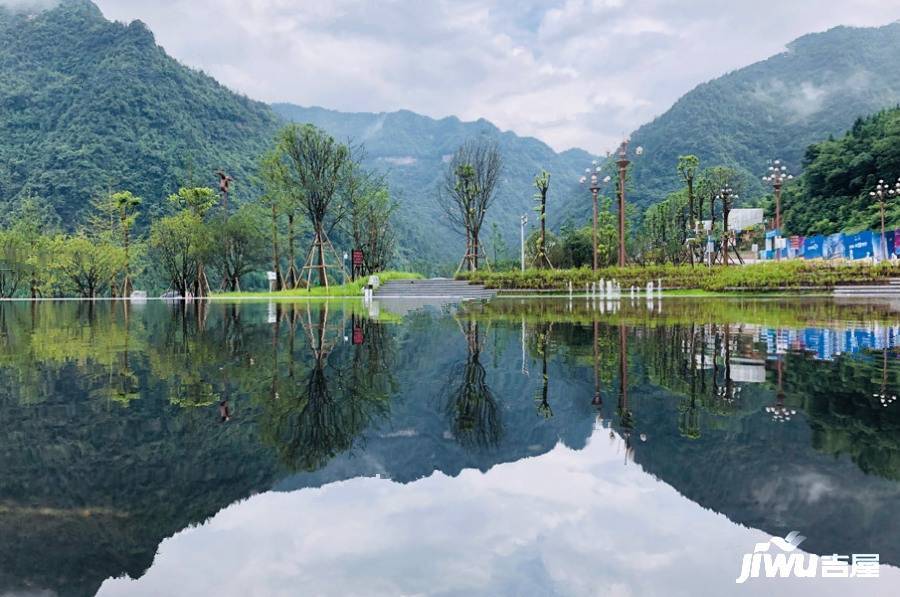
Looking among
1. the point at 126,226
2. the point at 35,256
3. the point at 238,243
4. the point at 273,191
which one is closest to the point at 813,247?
the point at 273,191

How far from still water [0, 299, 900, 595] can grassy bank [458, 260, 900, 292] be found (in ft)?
78.7

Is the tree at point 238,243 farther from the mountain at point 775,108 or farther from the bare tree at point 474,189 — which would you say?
the mountain at point 775,108

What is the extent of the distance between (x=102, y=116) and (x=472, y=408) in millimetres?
78475

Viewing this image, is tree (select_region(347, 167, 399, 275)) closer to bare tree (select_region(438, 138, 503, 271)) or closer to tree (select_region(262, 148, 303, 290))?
tree (select_region(262, 148, 303, 290))

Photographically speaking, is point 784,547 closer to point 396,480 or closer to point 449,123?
point 396,480

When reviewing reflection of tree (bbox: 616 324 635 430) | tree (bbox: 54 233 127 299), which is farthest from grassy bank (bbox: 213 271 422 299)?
reflection of tree (bbox: 616 324 635 430)

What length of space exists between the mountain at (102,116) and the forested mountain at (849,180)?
196 feet

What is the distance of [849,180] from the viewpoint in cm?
6481

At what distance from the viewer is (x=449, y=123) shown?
188 metres

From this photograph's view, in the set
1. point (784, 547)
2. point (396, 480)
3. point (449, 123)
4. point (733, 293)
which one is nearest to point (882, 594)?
point (784, 547)

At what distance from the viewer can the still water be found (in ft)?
8.13

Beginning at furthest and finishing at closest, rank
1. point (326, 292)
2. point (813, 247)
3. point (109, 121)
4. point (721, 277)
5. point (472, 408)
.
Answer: point (109, 121), point (813, 247), point (326, 292), point (721, 277), point (472, 408)

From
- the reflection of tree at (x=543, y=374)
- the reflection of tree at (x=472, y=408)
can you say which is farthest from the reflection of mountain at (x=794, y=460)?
the reflection of tree at (x=472, y=408)

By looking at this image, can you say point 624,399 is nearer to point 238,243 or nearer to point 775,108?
point 238,243
